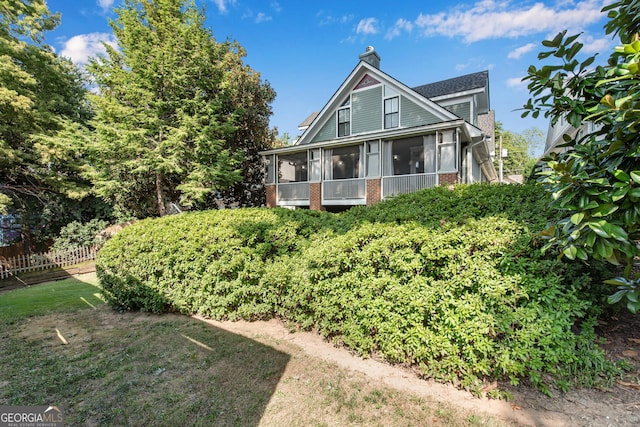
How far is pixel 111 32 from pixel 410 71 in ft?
49.0

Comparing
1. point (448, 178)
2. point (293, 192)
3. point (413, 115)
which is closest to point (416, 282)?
point (448, 178)

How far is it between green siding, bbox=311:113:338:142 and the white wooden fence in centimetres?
1260

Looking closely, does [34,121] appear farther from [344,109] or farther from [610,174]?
[610,174]

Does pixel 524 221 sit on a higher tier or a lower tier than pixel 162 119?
lower

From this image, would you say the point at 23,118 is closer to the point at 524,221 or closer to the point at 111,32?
the point at 111,32

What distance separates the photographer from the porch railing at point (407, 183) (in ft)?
35.8

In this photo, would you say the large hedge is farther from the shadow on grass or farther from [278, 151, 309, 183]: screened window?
[278, 151, 309, 183]: screened window

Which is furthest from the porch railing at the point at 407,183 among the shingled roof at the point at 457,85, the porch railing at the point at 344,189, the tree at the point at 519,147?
the tree at the point at 519,147

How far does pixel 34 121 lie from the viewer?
41.5 feet

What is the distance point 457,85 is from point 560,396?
49.4 ft

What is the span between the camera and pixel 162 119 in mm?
12984

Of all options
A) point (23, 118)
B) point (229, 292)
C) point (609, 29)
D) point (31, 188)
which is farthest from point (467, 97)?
point (31, 188)

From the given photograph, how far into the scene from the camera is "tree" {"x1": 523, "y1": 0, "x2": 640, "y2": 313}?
204cm

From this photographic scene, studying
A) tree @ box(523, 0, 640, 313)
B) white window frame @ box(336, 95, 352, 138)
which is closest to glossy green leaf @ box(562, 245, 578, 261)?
tree @ box(523, 0, 640, 313)
